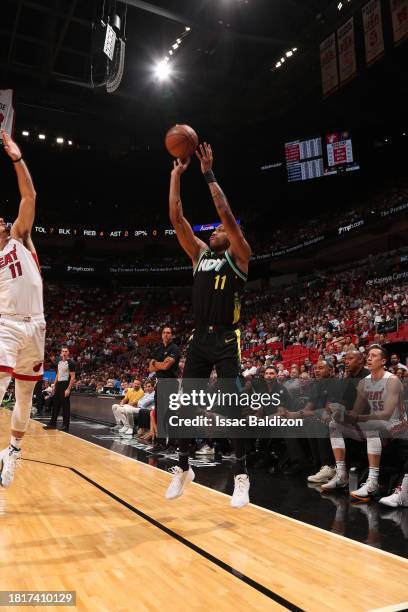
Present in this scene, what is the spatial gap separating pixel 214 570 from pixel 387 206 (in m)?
19.8

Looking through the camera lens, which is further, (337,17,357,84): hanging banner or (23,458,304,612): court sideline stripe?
(337,17,357,84): hanging banner

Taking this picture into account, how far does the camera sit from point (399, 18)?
12039mm

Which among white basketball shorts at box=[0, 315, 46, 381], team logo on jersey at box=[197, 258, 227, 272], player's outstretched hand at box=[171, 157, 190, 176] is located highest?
player's outstretched hand at box=[171, 157, 190, 176]

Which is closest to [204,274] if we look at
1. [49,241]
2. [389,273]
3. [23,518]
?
[23,518]

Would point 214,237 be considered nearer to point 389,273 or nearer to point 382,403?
point 382,403

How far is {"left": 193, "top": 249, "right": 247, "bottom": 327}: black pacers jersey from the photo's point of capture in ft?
12.3

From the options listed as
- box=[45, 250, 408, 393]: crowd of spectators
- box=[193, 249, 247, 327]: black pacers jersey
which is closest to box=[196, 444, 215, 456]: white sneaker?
box=[45, 250, 408, 393]: crowd of spectators

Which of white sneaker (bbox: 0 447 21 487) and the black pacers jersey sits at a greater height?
the black pacers jersey

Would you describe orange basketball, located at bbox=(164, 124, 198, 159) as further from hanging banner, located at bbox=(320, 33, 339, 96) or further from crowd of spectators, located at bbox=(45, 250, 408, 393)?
hanging banner, located at bbox=(320, 33, 339, 96)

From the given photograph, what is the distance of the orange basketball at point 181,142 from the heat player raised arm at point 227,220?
11 centimetres

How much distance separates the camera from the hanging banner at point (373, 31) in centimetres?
1258

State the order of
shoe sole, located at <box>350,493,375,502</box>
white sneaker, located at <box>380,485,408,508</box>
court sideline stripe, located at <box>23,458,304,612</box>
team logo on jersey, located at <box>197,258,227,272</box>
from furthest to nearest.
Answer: shoe sole, located at <box>350,493,375,502</box>, white sneaker, located at <box>380,485,408,508</box>, team logo on jersey, located at <box>197,258,227,272</box>, court sideline stripe, located at <box>23,458,304,612</box>

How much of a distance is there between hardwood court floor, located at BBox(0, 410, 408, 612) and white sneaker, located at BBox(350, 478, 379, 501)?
1.07m

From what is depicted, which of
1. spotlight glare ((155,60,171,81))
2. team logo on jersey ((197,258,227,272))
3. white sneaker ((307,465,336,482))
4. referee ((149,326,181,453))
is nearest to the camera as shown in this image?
team logo on jersey ((197,258,227,272))
